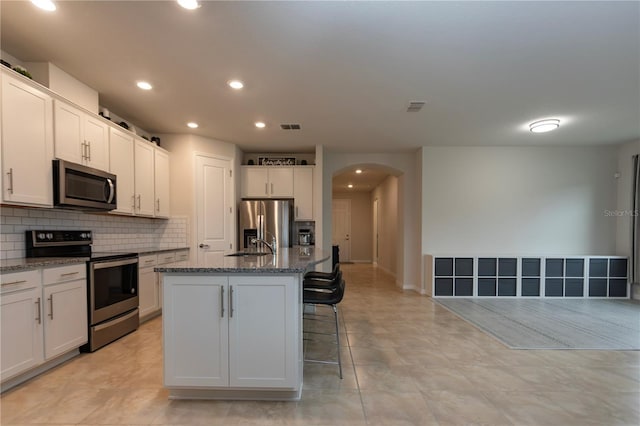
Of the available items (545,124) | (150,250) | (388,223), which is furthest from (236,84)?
(388,223)

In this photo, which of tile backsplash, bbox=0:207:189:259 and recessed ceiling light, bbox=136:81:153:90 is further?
recessed ceiling light, bbox=136:81:153:90

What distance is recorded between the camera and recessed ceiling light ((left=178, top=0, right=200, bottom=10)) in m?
1.83

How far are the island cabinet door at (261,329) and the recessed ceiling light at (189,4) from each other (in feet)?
5.74

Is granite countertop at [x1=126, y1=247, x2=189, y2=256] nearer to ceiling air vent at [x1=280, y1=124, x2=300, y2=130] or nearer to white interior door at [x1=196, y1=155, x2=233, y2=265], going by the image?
white interior door at [x1=196, y1=155, x2=233, y2=265]

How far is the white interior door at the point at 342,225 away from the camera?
34.8ft

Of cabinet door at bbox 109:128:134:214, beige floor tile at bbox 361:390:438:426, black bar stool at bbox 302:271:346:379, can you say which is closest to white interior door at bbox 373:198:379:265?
black bar stool at bbox 302:271:346:379

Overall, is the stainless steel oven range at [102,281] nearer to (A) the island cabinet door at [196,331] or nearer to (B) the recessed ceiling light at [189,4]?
(A) the island cabinet door at [196,331]

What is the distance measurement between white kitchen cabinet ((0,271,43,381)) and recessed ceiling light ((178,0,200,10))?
2151 mm

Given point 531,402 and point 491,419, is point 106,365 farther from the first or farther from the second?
point 531,402

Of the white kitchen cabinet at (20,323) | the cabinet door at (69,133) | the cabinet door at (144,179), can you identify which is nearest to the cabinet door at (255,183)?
the cabinet door at (144,179)

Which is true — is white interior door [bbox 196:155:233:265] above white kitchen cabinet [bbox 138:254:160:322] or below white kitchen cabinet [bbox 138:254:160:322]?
above

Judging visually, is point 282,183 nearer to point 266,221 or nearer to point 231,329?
point 266,221

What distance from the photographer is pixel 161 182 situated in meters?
4.31

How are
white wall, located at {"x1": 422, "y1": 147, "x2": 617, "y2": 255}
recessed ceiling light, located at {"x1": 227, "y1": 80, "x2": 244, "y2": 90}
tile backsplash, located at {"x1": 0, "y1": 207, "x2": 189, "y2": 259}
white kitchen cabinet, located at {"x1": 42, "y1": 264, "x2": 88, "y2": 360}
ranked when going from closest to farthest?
white kitchen cabinet, located at {"x1": 42, "y1": 264, "x2": 88, "y2": 360}, tile backsplash, located at {"x1": 0, "y1": 207, "x2": 189, "y2": 259}, recessed ceiling light, located at {"x1": 227, "y1": 80, "x2": 244, "y2": 90}, white wall, located at {"x1": 422, "y1": 147, "x2": 617, "y2": 255}
